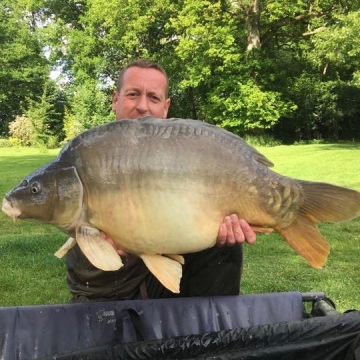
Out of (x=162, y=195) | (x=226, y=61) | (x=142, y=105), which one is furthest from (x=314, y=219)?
(x=226, y=61)

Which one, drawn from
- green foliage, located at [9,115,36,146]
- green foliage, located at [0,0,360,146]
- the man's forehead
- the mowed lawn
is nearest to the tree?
green foliage, located at [0,0,360,146]

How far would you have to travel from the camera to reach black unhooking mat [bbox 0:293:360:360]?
133 centimetres

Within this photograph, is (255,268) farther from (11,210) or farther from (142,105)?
(11,210)

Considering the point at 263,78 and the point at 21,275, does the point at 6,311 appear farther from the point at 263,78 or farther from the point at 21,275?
the point at 263,78

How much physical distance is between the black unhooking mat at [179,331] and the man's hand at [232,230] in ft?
1.06

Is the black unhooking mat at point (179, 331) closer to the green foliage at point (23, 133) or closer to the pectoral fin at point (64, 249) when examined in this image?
the pectoral fin at point (64, 249)

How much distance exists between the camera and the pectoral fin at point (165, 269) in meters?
1.13

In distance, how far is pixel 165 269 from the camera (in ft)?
3.73

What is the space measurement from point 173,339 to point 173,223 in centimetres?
41

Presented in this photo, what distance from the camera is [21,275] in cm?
282

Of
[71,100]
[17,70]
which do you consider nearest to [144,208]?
[71,100]

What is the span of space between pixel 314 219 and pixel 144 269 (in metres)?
0.66

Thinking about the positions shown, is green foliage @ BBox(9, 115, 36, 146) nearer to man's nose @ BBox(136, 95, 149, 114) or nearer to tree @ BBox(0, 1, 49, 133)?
tree @ BBox(0, 1, 49, 133)

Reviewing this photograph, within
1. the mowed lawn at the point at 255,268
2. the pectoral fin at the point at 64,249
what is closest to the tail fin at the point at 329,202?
the pectoral fin at the point at 64,249
